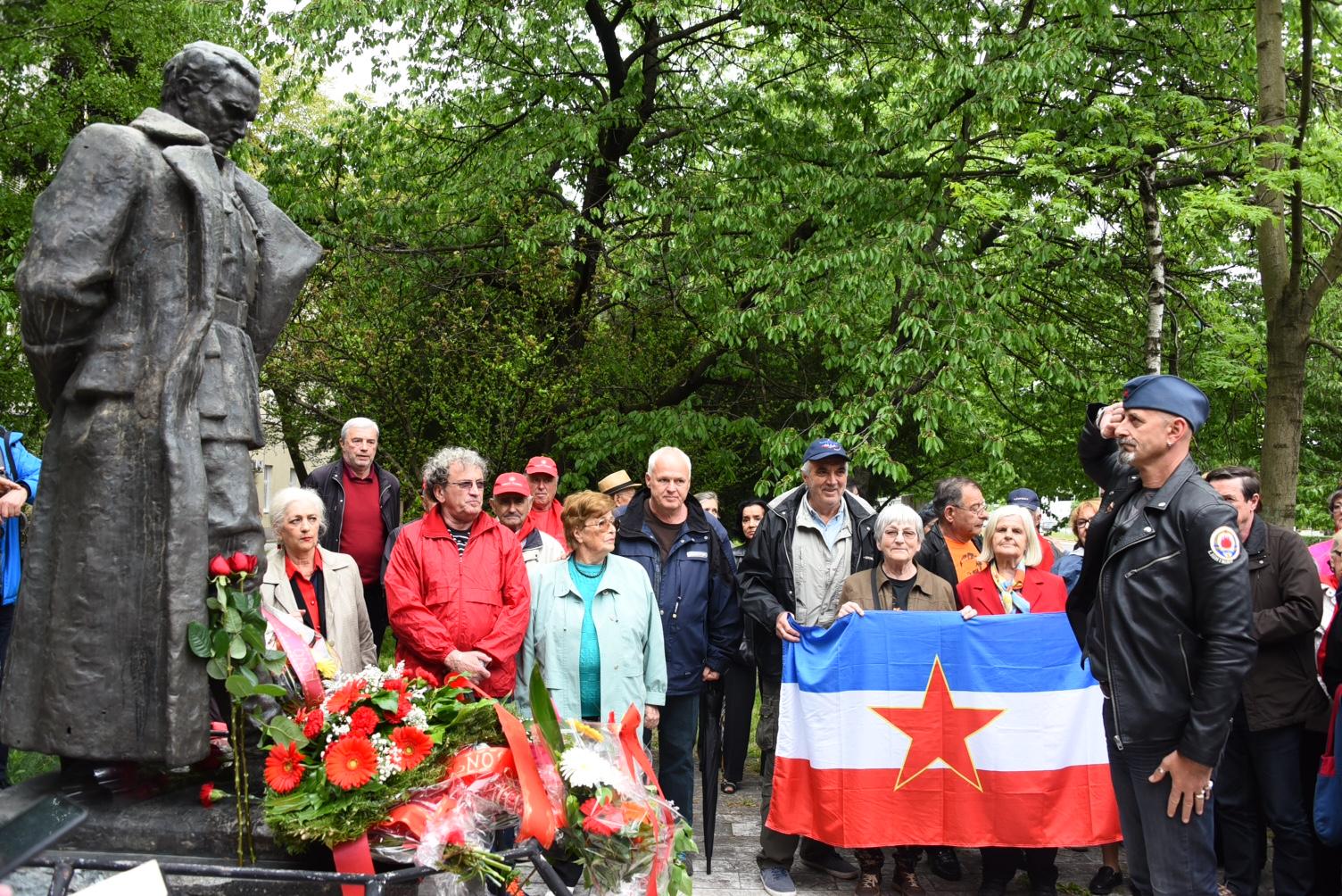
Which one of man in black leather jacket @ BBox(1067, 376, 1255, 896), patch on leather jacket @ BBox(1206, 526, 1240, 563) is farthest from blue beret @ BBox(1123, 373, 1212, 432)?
patch on leather jacket @ BBox(1206, 526, 1240, 563)

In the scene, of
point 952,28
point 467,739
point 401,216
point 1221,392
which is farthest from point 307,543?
point 1221,392

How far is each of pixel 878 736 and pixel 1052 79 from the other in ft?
26.1

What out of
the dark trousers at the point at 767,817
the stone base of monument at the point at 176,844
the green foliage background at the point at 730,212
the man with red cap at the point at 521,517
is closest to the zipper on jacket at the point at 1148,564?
the stone base of monument at the point at 176,844

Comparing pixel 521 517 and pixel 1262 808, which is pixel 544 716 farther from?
pixel 1262 808

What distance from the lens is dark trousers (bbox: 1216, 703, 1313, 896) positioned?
20.0ft

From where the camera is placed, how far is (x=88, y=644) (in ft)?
11.8

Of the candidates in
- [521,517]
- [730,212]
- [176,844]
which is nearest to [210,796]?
[176,844]

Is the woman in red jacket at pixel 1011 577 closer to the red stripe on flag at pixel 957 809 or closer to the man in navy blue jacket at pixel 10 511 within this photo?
the red stripe on flag at pixel 957 809

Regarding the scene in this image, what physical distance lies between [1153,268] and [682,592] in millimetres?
7125

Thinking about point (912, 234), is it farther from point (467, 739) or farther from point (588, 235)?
point (467, 739)

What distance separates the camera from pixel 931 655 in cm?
645

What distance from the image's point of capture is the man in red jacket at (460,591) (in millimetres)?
5914

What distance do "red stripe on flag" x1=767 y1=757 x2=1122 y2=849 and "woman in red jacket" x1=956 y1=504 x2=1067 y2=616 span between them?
0.93m

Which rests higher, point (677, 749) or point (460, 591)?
point (460, 591)
